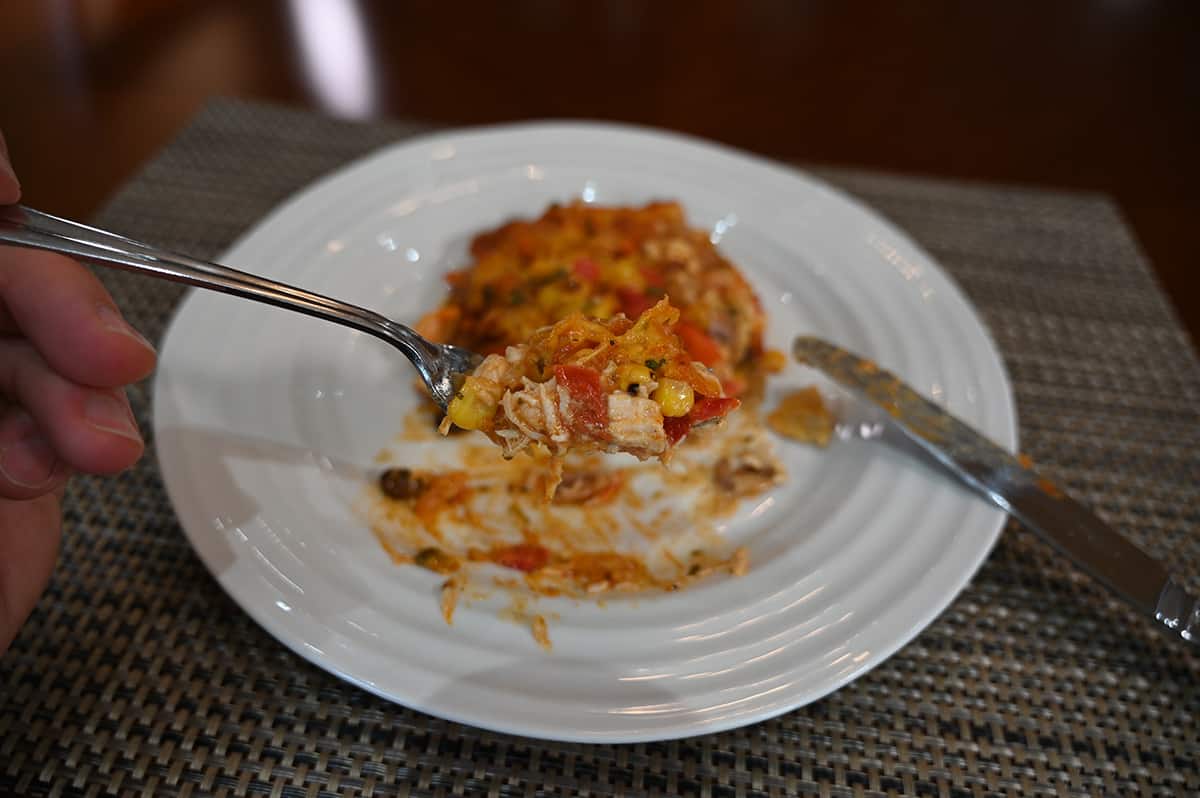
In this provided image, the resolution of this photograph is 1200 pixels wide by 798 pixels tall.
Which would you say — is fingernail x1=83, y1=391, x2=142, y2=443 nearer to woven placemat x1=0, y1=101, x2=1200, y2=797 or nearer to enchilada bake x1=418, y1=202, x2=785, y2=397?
woven placemat x1=0, y1=101, x2=1200, y2=797

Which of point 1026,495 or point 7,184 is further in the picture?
point 1026,495

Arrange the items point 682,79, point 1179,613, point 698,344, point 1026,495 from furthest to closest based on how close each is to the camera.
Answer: point 682,79 < point 698,344 < point 1026,495 < point 1179,613

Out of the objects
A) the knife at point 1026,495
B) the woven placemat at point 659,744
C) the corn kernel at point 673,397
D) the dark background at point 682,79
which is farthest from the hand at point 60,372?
the dark background at point 682,79

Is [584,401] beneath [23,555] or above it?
above

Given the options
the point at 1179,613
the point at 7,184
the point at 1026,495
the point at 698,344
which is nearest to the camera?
the point at 7,184

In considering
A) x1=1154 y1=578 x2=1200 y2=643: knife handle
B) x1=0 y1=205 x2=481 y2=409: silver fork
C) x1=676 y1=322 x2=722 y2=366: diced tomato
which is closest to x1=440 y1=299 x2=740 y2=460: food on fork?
x1=0 y1=205 x2=481 y2=409: silver fork

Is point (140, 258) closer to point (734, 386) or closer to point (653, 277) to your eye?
point (653, 277)

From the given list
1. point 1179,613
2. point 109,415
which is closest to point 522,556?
point 109,415

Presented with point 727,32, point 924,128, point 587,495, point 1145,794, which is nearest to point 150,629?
point 587,495
